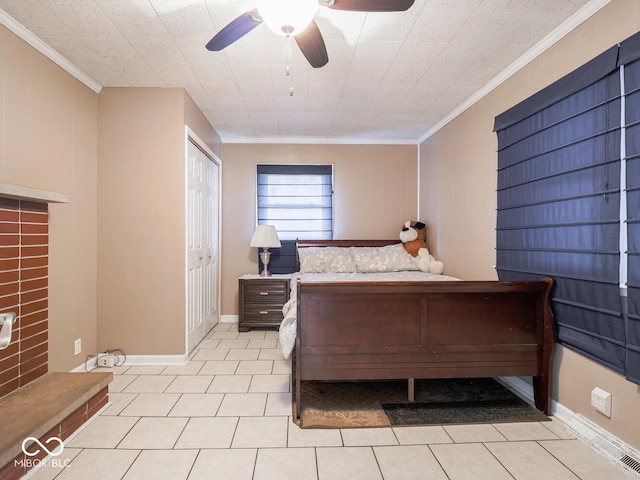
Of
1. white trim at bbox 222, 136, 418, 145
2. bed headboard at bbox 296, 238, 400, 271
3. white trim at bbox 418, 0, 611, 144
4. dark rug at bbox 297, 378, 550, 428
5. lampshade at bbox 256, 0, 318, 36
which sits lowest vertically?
dark rug at bbox 297, 378, 550, 428

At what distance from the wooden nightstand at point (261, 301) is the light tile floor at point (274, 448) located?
4.93 feet

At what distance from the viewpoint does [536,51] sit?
223 centimetres

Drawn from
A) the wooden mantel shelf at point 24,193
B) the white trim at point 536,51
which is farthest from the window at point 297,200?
the wooden mantel shelf at point 24,193

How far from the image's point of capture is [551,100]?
206 centimetres

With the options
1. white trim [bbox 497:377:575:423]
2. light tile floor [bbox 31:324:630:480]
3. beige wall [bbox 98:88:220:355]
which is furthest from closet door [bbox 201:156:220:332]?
white trim [bbox 497:377:575:423]

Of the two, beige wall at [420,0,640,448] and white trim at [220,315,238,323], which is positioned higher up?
beige wall at [420,0,640,448]

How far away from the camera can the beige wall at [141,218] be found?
9.46 feet

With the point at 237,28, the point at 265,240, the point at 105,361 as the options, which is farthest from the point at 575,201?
the point at 105,361

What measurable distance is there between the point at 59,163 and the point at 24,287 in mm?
953

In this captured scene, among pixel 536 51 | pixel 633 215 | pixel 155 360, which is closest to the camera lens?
pixel 633 215

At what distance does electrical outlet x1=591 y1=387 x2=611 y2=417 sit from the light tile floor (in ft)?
0.73

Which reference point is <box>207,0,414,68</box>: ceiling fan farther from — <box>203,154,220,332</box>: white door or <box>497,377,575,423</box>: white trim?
<box>497,377,575,423</box>: white trim

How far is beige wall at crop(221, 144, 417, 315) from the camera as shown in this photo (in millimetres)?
4402

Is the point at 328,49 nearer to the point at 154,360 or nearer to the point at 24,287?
the point at 24,287
